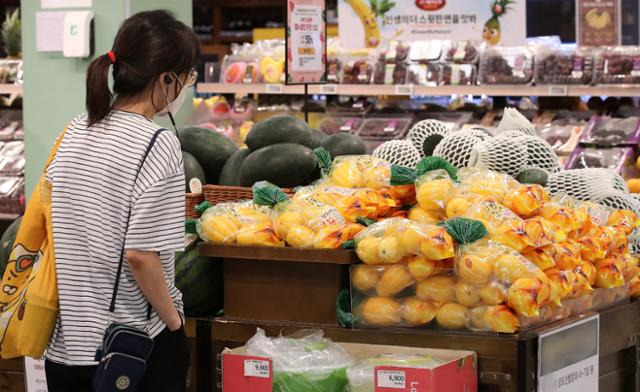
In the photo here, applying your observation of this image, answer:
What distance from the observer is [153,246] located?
2146 millimetres

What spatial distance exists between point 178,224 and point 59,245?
26 cm

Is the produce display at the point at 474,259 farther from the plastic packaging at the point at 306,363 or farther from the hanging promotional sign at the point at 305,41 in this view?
the hanging promotional sign at the point at 305,41

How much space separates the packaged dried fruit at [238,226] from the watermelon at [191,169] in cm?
53

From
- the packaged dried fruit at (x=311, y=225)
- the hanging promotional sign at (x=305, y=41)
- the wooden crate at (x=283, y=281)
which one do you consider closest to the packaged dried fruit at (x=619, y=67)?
the hanging promotional sign at (x=305, y=41)

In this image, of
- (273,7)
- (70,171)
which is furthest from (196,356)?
(273,7)

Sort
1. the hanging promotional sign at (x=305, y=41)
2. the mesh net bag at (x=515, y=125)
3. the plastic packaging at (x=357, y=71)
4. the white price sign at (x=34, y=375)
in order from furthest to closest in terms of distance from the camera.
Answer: the plastic packaging at (x=357, y=71)
the hanging promotional sign at (x=305, y=41)
the mesh net bag at (x=515, y=125)
the white price sign at (x=34, y=375)

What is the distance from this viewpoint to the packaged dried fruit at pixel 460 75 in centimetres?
632

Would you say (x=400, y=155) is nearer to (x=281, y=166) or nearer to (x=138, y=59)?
(x=281, y=166)

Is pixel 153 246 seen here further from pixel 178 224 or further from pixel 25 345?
pixel 25 345

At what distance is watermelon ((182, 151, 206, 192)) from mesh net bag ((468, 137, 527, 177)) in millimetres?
860

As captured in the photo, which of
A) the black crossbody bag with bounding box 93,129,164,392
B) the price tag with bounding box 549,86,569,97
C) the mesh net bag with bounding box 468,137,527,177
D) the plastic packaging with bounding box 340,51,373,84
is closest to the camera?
the black crossbody bag with bounding box 93,129,164,392

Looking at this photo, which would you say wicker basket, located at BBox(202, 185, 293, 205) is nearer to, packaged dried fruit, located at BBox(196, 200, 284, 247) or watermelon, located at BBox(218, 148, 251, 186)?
watermelon, located at BBox(218, 148, 251, 186)

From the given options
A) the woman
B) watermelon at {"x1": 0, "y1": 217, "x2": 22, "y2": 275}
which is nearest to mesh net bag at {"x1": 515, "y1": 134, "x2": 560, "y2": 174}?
the woman

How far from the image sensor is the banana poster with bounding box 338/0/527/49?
6.44 m
